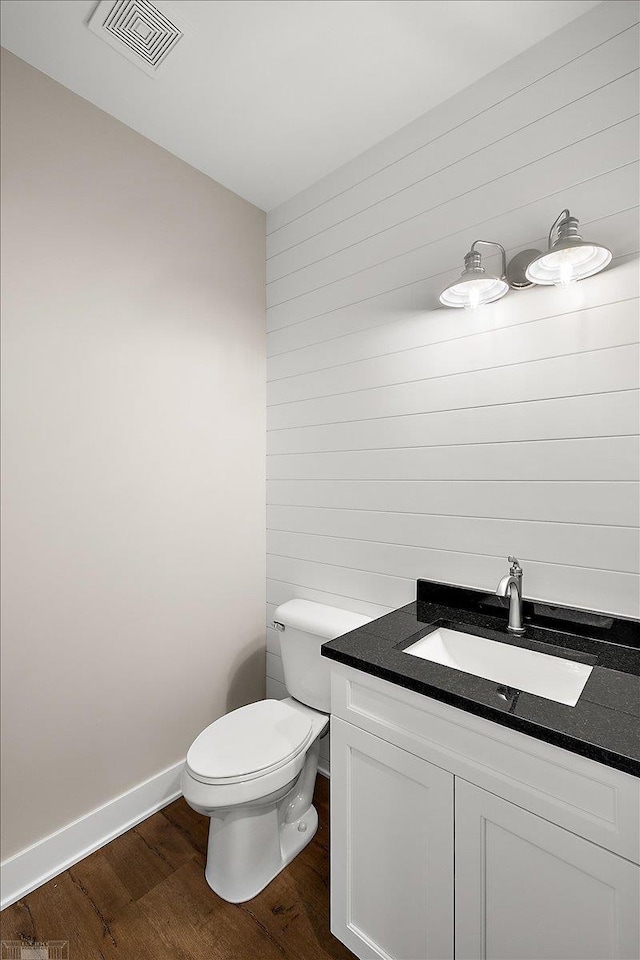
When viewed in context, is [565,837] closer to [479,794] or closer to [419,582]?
[479,794]

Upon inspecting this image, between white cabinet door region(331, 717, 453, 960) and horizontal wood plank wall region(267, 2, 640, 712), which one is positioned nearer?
white cabinet door region(331, 717, 453, 960)

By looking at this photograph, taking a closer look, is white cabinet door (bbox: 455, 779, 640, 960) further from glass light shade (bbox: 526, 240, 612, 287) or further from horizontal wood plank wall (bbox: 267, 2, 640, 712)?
glass light shade (bbox: 526, 240, 612, 287)

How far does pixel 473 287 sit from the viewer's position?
1424 millimetres

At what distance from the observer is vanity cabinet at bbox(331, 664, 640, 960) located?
0.82 metres

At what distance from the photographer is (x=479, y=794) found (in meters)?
0.96

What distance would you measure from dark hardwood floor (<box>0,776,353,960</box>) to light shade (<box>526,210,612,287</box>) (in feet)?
6.40

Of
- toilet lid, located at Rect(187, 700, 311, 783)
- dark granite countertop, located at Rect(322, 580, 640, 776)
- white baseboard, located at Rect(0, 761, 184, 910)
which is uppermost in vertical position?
dark granite countertop, located at Rect(322, 580, 640, 776)

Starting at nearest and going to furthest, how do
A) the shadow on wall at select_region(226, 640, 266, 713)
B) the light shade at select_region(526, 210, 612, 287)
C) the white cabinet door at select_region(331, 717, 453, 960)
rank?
the white cabinet door at select_region(331, 717, 453, 960), the light shade at select_region(526, 210, 612, 287), the shadow on wall at select_region(226, 640, 266, 713)

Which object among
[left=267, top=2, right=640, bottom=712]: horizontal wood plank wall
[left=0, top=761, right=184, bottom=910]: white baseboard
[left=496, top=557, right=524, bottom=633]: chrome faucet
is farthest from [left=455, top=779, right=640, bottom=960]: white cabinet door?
[left=0, top=761, right=184, bottom=910]: white baseboard

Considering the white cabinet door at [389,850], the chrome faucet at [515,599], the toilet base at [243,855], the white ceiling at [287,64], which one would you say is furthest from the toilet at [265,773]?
the white ceiling at [287,64]

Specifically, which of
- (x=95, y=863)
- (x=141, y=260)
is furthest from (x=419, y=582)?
(x=141, y=260)

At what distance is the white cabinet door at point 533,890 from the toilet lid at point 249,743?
0.65 metres

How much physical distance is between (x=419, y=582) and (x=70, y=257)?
164cm

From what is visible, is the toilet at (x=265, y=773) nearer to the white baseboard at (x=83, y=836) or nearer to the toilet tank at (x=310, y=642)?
the toilet tank at (x=310, y=642)
